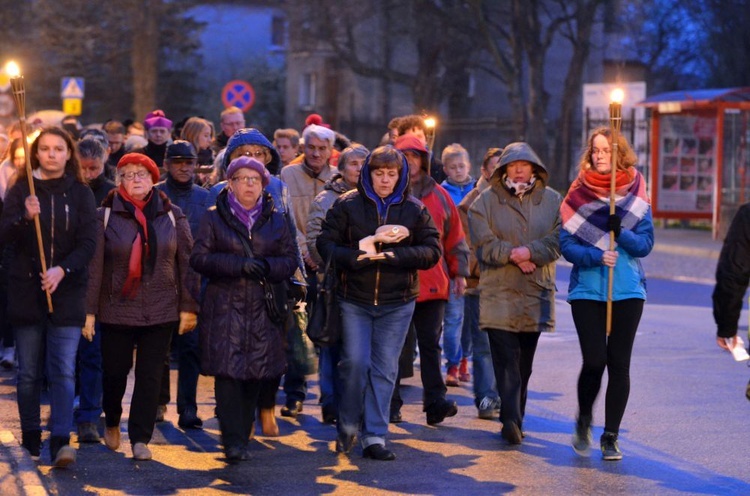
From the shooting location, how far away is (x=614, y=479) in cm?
777

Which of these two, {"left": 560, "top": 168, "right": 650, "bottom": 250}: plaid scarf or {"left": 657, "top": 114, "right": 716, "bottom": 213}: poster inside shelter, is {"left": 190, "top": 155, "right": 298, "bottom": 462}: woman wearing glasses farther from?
{"left": 657, "top": 114, "right": 716, "bottom": 213}: poster inside shelter

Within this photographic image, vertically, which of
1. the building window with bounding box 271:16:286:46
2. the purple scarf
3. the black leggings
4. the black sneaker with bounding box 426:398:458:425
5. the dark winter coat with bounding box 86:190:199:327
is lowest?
the black sneaker with bounding box 426:398:458:425

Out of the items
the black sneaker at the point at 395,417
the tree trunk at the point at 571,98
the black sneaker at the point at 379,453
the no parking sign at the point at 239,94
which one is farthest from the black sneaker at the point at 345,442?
the tree trunk at the point at 571,98

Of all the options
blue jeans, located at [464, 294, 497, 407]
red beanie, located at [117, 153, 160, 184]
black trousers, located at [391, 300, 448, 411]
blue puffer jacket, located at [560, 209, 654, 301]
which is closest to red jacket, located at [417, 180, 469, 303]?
black trousers, located at [391, 300, 448, 411]

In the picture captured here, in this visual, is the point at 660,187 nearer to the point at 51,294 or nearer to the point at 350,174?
the point at 350,174

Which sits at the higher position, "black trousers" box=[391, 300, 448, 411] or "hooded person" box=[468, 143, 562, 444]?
"hooded person" box=[468, 143, 562, 444]

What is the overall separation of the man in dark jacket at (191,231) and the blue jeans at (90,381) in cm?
53

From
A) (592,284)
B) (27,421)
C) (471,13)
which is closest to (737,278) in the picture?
(592,284)

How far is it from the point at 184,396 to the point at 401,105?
48.2 meters

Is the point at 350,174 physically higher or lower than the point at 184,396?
higher

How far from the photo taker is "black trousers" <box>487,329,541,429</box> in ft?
28.7

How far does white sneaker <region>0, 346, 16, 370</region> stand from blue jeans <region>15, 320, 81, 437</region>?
3.93 m

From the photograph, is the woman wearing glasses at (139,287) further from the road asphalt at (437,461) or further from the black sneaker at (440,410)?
the black sneaker at (440,410)

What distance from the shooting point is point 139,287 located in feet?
26.9
